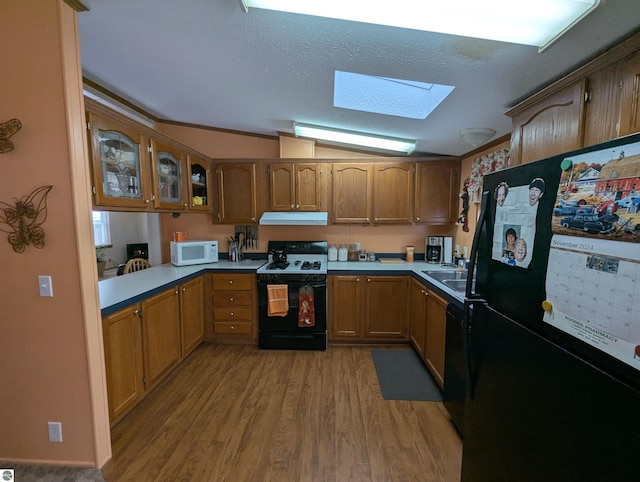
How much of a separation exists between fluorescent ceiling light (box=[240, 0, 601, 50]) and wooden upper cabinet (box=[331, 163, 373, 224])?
2114mm

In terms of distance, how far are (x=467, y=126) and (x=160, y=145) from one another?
8.76ft

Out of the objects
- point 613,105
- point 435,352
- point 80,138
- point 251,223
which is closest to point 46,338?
point 80,138

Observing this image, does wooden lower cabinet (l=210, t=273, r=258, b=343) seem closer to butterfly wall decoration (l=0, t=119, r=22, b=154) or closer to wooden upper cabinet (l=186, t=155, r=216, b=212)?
wooden upper cabinet (l=186, t=155, r=216, b=212)

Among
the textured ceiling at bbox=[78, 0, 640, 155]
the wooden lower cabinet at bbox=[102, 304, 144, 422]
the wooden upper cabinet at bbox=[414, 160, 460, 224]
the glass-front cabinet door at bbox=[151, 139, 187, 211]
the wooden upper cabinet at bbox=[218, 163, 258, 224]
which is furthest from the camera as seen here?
the wooden upper cabinet at bbox=[218, 163, 258, 224]

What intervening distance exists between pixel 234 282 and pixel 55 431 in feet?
5.70

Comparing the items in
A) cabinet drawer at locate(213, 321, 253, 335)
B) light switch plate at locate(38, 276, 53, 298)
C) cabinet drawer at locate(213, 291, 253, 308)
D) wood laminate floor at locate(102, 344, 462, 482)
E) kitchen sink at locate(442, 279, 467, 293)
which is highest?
light switch plate at locate(38, 276, 53, 298)

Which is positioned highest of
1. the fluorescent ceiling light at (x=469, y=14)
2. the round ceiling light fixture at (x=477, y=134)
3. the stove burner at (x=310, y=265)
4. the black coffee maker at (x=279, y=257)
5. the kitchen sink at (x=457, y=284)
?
the fluorescent ceiling light at (x=469, y=14)

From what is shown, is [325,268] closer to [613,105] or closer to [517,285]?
[517,285]

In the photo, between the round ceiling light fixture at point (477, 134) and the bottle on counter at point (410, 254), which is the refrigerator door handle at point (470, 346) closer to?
the round ceiling light fixture at point (477, 134)

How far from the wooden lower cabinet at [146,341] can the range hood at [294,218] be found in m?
1.05

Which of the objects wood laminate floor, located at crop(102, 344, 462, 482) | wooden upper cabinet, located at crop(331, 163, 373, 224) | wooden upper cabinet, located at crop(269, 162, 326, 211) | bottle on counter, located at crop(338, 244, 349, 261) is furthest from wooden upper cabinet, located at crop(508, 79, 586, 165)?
bottle on counter, located at crop(338, 244, 349, 261)

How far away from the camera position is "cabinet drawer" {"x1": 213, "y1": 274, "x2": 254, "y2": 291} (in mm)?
3109

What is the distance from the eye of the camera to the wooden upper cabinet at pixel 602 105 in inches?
44.6

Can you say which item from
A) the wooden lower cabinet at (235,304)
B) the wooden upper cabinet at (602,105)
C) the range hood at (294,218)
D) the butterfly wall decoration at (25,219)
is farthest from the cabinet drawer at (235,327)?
the wooden upper cabinet at (602,105)
